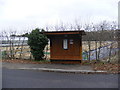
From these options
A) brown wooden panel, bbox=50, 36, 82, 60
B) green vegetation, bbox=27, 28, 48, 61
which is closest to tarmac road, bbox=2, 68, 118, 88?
Result: brown wooden panel, bbox=50, 36, 82, 60

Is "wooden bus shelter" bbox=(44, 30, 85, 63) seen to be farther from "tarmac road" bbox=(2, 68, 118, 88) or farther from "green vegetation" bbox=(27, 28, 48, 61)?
"tarmac road" bbox=(2, 68, 118, 88)

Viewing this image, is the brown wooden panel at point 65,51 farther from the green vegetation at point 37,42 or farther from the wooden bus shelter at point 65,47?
the green vegetation at point 37,42

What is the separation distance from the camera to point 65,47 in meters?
11.8

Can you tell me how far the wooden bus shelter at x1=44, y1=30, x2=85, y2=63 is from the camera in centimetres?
1153

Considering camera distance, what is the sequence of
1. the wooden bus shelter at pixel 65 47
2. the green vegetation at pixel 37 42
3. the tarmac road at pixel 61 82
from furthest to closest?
the green vegetation at pixel 37 42 → the wooden bus shelter at pixel 65 47 → the tarmac road at pixel 61 82

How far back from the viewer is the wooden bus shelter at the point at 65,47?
37.8 feet

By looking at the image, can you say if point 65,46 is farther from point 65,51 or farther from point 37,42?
point 37,42

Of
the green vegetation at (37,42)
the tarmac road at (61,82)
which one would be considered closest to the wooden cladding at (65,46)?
the green vegetation at (37,42)

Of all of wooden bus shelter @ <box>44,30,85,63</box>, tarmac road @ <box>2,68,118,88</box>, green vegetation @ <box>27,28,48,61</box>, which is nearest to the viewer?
tarmac road @ <box>2,68,118,88</box>

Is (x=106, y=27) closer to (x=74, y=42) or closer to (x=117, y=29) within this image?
(x=117, y=29)

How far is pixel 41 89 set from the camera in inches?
217

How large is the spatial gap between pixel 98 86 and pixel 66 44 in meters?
6.30

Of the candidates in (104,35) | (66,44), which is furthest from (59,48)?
(104,35)

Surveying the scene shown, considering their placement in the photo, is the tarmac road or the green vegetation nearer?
the tarmac road
